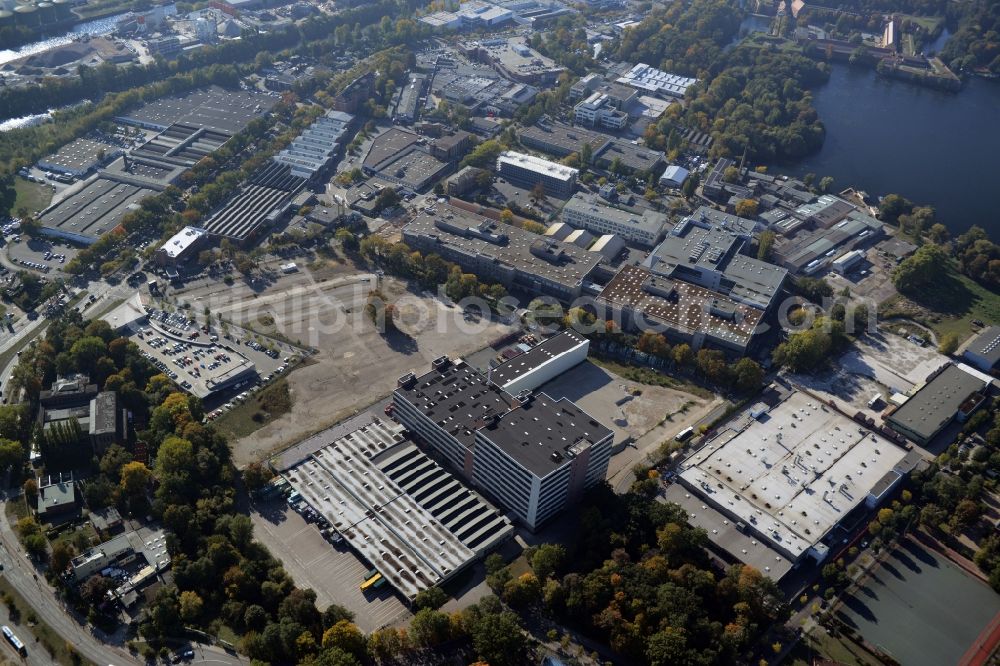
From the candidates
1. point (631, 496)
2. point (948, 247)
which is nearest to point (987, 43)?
point (948, 247)

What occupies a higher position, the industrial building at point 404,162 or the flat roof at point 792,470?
the industrial building at point 404,162

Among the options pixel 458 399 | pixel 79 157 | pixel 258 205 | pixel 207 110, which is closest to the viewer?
pixel 458 399

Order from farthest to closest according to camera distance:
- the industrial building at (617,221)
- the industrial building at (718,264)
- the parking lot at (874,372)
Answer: the industrial building at (617,221)
the industrial building at (718,264)
the parking lot at (874,372)

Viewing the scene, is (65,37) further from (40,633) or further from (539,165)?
(40,633)

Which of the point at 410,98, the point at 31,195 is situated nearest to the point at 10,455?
the point at 31,195

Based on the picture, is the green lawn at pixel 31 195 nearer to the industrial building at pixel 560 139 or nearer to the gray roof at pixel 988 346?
the industrial building at pixel 560 139

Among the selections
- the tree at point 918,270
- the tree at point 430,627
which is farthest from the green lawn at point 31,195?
the tree at point 918,270
